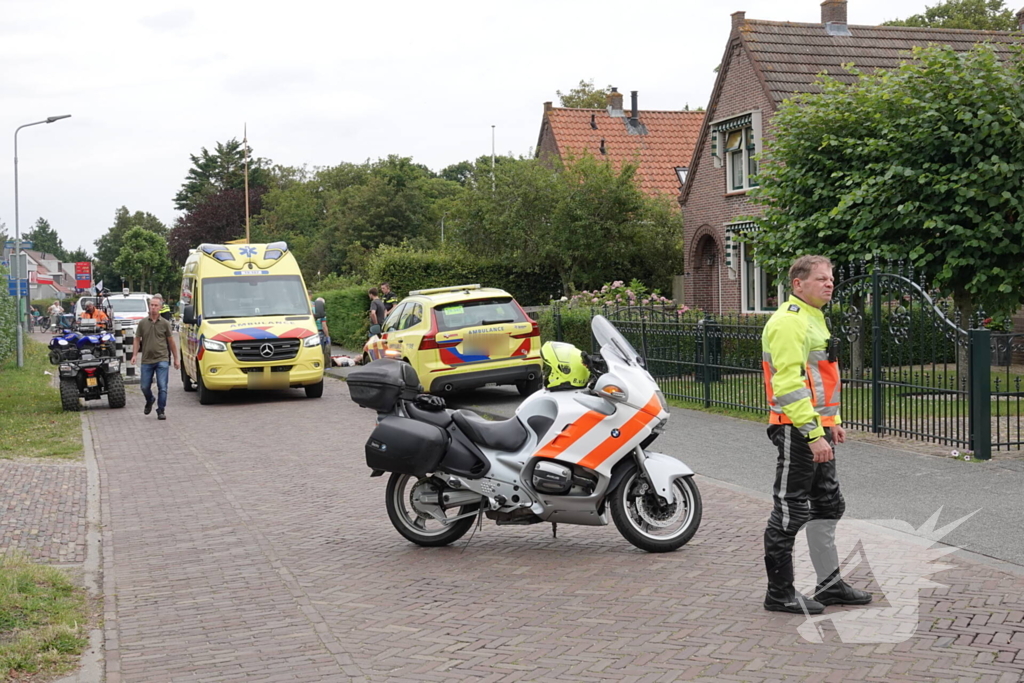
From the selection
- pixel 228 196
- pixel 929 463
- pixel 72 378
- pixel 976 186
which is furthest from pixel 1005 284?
pixel 228 196

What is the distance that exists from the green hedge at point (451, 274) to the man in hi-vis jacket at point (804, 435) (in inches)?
978

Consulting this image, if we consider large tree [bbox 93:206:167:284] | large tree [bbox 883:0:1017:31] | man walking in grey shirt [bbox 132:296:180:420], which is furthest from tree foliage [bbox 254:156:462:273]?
large tree [bbox 93:206:167:284]

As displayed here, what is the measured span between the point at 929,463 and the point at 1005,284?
5077 mm

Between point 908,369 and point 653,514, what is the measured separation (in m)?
5.12

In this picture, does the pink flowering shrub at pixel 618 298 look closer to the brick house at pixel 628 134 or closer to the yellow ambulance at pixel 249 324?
the yellow ambulance at pixel 249 324

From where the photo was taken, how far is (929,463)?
964 cm

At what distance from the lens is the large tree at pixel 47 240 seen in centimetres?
17662

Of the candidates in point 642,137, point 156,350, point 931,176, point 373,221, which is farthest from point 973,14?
point 156,350

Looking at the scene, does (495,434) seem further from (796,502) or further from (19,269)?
(19,269)

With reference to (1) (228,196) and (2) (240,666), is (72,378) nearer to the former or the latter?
(2) (240,666)

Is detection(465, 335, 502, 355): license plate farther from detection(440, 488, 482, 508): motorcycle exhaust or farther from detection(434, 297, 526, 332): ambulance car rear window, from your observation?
detection(440, 488, 482, 508): motorcycle exhaust

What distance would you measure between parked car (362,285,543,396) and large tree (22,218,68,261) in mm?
173416

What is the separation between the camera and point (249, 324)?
1812cm
